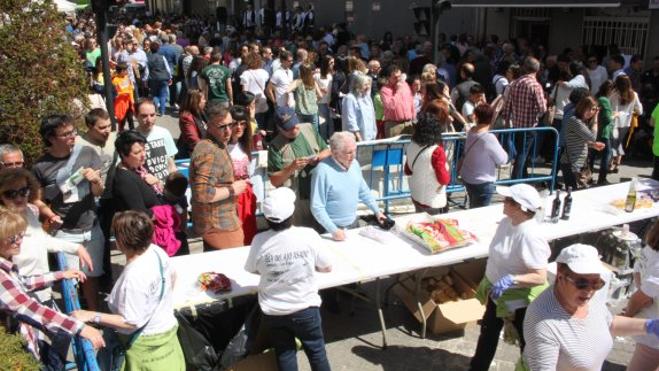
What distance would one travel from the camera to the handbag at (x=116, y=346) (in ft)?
10.9

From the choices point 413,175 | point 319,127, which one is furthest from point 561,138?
point 319,127

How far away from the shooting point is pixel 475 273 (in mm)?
5344

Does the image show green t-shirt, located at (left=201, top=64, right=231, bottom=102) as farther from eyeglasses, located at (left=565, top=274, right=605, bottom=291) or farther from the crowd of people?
eyeglasses, located at (left=565, top=274, right=605, bottom=291)

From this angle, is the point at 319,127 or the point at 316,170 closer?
the point at 316,170

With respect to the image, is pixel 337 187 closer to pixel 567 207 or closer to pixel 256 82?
pixel 567 207

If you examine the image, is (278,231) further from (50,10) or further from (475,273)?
(50,10)

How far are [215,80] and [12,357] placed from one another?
8027 millimetres

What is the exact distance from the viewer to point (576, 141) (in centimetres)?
757

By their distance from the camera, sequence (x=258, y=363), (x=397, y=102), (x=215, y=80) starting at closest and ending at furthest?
(x=258, y=363), (x=397, y=102), (x=215, y=80)

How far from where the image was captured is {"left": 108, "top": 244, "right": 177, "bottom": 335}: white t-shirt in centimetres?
320

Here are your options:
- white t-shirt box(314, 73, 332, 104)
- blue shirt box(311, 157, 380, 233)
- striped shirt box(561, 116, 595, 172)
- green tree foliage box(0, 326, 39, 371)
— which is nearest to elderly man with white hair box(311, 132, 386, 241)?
blue shirt box(311, 157, 380, 233)

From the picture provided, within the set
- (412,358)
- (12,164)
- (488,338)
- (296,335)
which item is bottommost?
(412,358)

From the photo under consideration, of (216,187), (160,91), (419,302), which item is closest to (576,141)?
(419,302)

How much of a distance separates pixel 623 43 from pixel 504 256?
12610mm
